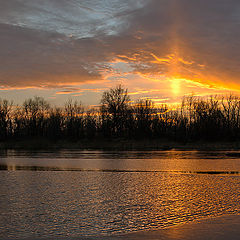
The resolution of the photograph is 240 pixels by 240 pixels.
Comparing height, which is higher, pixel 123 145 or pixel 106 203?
pixel 106 203

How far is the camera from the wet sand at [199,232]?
6.48m

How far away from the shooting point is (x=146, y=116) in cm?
7919

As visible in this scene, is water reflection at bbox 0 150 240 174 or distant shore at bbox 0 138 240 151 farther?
distant shore at bbox 0 138 240 151

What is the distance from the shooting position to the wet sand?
6.48m

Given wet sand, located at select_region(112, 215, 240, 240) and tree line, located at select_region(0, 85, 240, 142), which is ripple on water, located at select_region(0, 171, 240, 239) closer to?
wet sand, located at select_region(112, 215, 240, 240)

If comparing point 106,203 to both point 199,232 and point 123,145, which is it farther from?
point 123,145

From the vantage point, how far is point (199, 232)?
6824mm

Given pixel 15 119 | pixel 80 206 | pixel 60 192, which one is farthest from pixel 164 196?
pixel 15 119

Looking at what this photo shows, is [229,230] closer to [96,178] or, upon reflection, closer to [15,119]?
[96,178]

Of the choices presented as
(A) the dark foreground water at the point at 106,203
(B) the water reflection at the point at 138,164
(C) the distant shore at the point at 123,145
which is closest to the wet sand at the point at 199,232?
(A) the dark foreground water at the point at 106,203

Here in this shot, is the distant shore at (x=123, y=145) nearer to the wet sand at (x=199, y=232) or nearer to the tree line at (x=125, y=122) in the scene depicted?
the tree line at (x=125, y=122)

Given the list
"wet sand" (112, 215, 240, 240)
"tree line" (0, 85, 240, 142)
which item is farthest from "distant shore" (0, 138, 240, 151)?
"wet sand" (112, 215, 240, 240)

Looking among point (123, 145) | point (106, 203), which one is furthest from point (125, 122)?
point (106, 203)

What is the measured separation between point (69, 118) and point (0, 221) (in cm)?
8595
